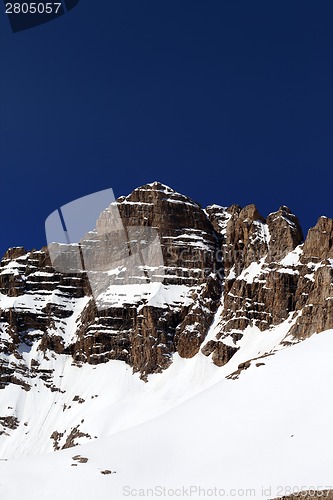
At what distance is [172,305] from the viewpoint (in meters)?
170

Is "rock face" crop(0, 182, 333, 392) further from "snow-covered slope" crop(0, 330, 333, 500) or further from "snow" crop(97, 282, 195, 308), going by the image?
"snow-covered slope" crop(0, 330, 333, 500)

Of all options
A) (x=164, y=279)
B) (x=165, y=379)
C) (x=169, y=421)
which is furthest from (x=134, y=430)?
(x=164, y=279)

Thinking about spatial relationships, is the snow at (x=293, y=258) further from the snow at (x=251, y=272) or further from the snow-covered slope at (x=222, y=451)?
the snow-covered slope at (x=222, y=451)

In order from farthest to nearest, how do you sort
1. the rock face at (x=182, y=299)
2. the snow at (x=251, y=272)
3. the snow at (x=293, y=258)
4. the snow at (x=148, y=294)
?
1. the snow at (x=148, y=294)
2. the snow at (x=251, y=272)
3. the snow at (x=293, y=258)
4. the rock face at (x=182, y=299)

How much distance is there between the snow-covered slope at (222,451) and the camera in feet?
94.2

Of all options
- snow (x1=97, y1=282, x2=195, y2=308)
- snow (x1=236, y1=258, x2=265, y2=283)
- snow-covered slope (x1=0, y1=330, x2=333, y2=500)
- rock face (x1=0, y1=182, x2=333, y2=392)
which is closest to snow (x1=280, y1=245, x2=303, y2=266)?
rock face (x1=0, y1=182, x2=333, y2=392)

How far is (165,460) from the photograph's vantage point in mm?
34125

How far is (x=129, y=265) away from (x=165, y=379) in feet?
165

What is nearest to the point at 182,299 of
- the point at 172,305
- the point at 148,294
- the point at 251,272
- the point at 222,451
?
the point at 172,305

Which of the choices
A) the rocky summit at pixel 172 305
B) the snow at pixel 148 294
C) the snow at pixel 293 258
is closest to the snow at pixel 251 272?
the rocky summit at pixel 172 305

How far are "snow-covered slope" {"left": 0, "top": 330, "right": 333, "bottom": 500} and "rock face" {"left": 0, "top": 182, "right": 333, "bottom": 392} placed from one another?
93.5 metres

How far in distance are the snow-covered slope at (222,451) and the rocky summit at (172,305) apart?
308ft

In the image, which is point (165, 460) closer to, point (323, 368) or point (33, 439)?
point (323, 368)

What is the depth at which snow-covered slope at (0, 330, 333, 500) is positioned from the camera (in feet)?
94.2
